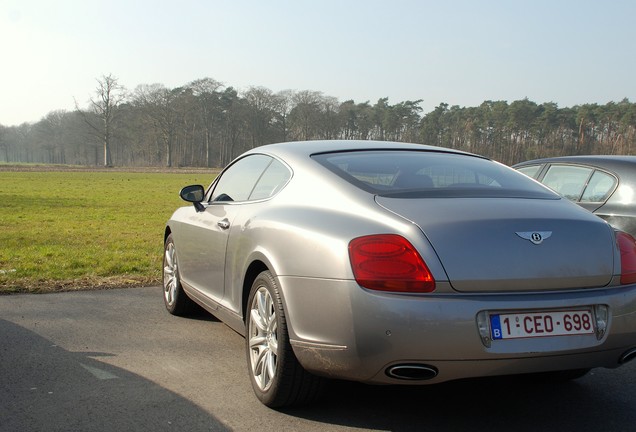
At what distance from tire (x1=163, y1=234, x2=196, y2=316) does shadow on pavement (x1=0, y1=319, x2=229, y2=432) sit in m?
1.28

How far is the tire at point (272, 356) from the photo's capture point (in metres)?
3.38

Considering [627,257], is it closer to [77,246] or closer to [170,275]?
[170,275]

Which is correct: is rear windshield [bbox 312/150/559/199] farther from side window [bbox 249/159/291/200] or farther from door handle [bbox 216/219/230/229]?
door handle [bbox 216/219/230/229]

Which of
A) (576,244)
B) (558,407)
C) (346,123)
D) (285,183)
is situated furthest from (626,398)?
(346,123)

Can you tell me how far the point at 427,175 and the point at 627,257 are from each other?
1.18 m

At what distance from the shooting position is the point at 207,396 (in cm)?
372

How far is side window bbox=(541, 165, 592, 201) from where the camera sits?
6738mm

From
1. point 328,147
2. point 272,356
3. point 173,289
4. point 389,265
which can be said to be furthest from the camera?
point 173,289

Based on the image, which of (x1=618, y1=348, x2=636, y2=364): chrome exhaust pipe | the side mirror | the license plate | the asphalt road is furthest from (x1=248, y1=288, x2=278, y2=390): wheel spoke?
Result: (x1=618, y1=348, x2=636, y2=364): chrome exhaust pipe

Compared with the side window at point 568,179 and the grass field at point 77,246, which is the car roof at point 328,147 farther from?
the grass field at point 77,246

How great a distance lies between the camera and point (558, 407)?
12.0 feet

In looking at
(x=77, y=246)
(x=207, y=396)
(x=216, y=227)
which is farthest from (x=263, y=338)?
(x=77, y=246)

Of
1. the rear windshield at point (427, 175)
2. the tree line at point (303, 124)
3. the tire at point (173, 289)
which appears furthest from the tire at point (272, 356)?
the tree line at point (303, 124)

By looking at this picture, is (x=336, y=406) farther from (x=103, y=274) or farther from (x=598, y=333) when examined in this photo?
(x=103, y=274)
